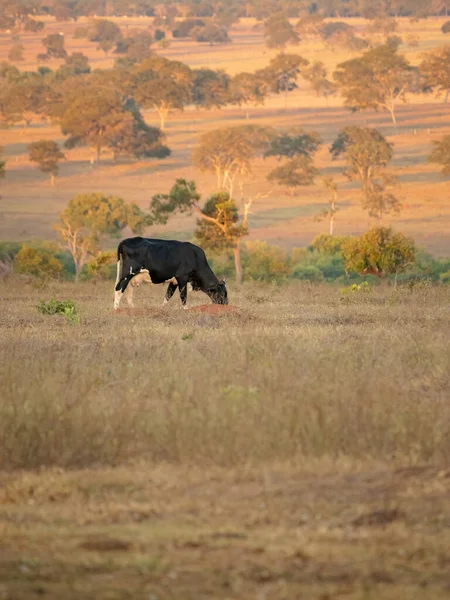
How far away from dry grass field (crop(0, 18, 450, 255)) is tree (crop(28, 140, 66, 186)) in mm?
1151

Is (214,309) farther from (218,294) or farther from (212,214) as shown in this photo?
(212,214)

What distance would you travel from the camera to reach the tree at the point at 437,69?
77.0 metres

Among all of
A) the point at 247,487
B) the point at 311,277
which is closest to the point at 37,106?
the point at 311,277

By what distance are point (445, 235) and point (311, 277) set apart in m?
19.5

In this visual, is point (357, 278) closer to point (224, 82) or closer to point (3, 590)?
point (3, 590)

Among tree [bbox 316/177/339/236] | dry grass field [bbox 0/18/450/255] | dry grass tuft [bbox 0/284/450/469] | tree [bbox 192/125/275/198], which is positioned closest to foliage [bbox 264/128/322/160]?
dry grass field [bbox 0/18/450/255]

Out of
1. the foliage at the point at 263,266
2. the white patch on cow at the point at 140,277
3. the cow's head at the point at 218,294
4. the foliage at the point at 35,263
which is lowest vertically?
the foliage at the point at 263,266

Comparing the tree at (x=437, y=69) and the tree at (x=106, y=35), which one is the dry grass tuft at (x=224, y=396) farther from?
the tree at (x=106, y=35)

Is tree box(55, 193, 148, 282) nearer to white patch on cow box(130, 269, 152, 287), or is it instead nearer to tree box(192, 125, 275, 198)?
tree box(192, 125, 275, 198)

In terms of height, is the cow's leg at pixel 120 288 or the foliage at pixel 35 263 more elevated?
the cow's leg at pixel 120 288

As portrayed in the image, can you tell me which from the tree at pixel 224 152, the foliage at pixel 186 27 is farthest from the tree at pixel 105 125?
the foliage at pixel 186 27

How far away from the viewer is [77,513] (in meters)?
5.77

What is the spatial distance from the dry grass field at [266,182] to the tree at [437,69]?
1972 millimetres

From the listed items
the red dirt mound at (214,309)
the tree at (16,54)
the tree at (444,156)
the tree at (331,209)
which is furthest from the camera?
the tree at (16,54)
